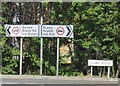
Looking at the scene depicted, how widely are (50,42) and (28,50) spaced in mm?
1099

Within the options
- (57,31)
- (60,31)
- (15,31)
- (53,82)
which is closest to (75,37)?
(60,31)

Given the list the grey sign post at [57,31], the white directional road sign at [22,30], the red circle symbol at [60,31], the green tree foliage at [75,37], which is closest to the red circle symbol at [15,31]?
the white directional road sign at [22,30]

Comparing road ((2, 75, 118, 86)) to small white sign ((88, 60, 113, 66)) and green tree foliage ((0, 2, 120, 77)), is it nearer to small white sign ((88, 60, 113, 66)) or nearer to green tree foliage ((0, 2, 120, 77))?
small white sign ((88, 60, 113, 66))

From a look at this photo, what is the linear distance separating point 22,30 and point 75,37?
2.44 meters

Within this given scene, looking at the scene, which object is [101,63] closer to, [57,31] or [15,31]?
[57,31]

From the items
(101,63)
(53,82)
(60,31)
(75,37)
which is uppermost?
(60,31)

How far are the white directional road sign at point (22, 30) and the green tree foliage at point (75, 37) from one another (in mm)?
347

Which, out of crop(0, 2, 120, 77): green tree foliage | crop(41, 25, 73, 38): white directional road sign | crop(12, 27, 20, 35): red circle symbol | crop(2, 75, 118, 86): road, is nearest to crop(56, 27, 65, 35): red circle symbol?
crop(41, 25, 73, 38): white directional road sign

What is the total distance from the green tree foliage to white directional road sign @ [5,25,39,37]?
0.35 m

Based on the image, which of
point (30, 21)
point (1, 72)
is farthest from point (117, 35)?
point (1, 72)

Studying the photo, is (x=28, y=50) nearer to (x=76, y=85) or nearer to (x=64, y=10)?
(x=64, y=10)

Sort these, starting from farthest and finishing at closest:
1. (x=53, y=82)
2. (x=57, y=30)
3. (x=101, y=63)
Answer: (x=101, y=63) → (x=57, y=30) → (x=53, y=82)

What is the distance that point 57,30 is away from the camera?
48.3ft

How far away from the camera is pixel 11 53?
15273 millimetres
